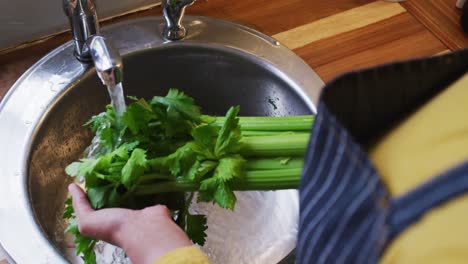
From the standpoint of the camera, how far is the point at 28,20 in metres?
0.94

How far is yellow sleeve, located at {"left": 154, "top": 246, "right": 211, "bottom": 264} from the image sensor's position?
20.7 inches

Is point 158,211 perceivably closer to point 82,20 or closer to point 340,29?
point 82,20

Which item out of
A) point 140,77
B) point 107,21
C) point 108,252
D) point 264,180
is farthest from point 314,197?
point 107,21

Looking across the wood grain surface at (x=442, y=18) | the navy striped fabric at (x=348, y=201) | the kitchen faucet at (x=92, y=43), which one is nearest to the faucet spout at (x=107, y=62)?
the kitchen faucet at (x=92, y=43)

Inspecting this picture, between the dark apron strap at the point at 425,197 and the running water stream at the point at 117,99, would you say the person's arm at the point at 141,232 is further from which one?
the dark apron strap at the point at 425,197

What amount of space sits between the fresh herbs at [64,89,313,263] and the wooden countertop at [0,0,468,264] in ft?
0.81

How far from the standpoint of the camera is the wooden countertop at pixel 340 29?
932 millimetres

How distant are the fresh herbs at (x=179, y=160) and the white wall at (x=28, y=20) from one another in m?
0.31

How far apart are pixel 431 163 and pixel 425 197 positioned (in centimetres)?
2

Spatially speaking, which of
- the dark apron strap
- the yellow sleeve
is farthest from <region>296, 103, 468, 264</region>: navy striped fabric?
the yellow sleeve

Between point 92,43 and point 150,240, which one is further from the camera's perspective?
point 92,43

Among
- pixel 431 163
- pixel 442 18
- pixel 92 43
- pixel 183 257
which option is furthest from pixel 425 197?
pixel 442 18

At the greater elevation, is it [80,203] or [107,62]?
[107,62]

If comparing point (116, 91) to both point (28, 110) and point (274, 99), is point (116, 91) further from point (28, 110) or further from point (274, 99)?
point (274, 99)
